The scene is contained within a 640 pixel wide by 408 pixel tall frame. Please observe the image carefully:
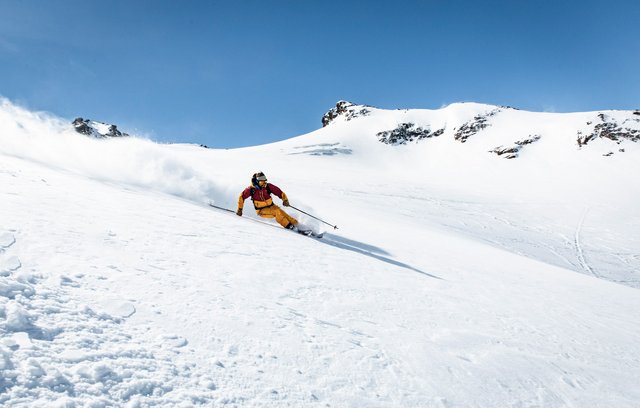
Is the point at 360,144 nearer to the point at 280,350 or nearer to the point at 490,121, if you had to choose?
the point at 490,121

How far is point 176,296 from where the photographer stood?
3453 mm

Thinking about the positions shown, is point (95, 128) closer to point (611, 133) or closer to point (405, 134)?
point (405, 134)

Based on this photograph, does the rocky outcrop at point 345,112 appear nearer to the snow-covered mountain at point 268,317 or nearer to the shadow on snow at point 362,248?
the snow-covered mountain at point 268,317

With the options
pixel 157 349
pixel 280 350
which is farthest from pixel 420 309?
pixel 157 349

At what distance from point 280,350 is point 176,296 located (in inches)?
46.3

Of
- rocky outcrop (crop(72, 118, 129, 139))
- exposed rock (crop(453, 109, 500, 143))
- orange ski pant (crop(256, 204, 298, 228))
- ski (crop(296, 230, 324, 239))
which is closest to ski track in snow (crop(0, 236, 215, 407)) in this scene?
ski (crop(296, 230, 324, 239))

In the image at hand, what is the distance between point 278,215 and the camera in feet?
34.9

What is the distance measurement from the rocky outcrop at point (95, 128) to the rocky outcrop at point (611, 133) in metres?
86.9

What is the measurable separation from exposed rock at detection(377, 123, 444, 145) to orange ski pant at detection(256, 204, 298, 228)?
72.4 metres

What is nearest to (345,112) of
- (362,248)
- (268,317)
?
(362,248)

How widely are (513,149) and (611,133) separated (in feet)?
54.9

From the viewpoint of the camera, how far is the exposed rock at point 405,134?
81.3 m

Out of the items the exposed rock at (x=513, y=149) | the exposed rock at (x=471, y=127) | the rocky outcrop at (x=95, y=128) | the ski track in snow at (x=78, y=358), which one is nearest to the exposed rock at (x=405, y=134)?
the exposed rock at (x=471, y=127)

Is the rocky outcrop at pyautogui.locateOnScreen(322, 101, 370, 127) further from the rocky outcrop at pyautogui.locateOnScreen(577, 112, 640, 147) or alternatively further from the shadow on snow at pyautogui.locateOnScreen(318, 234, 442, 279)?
the shadow on snow at pyautogui.locateOnScreen(318, 234, 442, 279)
